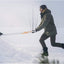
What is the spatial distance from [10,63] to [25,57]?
1114mm

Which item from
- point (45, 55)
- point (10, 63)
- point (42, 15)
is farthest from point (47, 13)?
point (10, 63)

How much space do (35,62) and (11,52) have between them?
202 centimetres

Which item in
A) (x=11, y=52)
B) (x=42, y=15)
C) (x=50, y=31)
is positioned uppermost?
(x=42, y=15)

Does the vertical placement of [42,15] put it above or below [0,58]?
above

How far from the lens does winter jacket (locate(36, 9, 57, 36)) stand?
682 centimetres

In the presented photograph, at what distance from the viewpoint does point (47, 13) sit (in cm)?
689

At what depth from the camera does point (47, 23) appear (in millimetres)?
6836

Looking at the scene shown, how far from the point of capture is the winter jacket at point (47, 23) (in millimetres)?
6819

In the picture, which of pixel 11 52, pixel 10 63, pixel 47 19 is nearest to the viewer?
pixel 10 63

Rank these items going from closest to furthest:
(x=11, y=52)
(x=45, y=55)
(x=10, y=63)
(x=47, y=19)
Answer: (x=10, y=63)
(x=47, y=19)
(x=45, y=55)
(x=11, y=52)

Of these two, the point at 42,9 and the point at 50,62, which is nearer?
the point at 50,62

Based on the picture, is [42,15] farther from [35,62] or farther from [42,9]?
[35,62]

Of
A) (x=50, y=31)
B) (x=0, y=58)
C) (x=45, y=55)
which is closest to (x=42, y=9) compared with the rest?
(x=50, y=31)

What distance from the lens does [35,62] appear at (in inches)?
239
